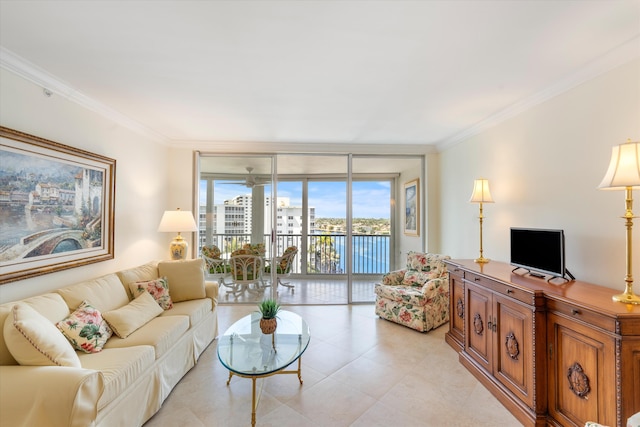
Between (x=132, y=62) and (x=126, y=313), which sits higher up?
(x=132, y=62)

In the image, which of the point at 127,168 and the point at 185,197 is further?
the point at 185,197

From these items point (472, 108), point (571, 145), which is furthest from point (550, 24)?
point (472, 108)

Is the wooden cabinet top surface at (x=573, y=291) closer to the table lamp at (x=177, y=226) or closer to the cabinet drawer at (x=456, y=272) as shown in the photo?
the cabinet drawer at (x=456, y=272)

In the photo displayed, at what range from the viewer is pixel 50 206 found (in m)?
2.32

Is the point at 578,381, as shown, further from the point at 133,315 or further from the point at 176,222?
the point at 176,222

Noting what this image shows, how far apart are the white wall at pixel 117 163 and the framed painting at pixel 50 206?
0.33 feet

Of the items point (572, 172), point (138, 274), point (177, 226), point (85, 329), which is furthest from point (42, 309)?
point (572, 172)

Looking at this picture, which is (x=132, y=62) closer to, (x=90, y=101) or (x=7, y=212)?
(x=90, y=101)

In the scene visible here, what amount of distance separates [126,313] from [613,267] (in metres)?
3.71

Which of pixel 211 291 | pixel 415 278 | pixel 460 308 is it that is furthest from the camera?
pixel 415 278

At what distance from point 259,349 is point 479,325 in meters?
1.96

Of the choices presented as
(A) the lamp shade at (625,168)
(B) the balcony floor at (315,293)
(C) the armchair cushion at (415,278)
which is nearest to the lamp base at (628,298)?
(A) the lamp shade at (625,168)

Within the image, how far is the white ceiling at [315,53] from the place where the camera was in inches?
60.7

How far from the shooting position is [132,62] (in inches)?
81.0
